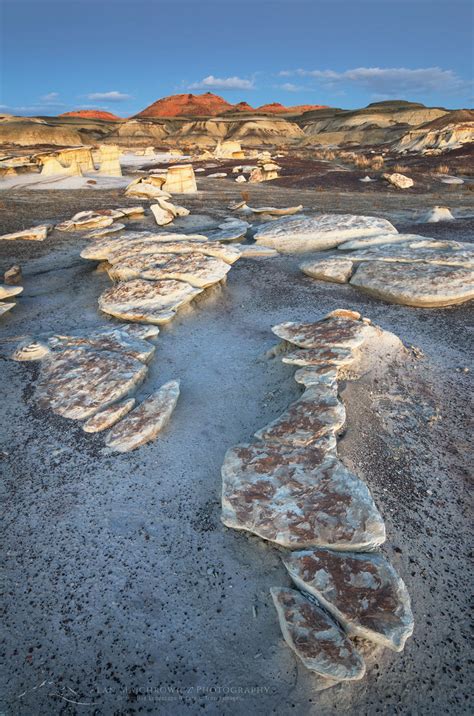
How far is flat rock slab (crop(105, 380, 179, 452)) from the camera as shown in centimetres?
238

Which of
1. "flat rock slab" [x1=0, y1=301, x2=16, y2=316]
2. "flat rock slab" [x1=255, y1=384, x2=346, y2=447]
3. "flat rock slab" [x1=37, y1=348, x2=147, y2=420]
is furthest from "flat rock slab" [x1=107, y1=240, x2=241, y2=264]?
"flat rock slab" [x1=255, y1=384, x2=346, y2=447]

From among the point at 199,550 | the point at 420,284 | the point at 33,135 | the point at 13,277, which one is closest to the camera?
the point at 199,550

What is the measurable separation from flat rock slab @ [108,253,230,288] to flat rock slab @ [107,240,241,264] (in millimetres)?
207

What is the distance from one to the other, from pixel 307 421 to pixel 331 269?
3130 mm

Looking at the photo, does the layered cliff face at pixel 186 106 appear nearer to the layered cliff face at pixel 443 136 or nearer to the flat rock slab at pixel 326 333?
the layered cliff face at pixel 443 136

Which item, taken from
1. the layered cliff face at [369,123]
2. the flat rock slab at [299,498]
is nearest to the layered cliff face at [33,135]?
the layered cliff face at [369,123]

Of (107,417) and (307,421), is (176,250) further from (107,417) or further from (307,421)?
(307,421)

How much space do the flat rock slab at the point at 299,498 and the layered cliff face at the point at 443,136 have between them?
2556 cm

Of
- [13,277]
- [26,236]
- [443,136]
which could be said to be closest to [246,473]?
[13,277]

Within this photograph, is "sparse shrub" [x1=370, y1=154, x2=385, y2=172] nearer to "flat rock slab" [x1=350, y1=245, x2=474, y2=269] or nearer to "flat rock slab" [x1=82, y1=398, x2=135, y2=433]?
"flat rock slab" [x1=350, y1=245, x2=474, y2=269]

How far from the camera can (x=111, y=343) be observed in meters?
3.26

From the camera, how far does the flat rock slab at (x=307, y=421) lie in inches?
85.2

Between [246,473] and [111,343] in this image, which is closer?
[246,473]

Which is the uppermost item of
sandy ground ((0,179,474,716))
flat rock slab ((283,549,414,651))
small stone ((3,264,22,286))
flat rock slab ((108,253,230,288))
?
flat rock slab ((108,253,230,288))
